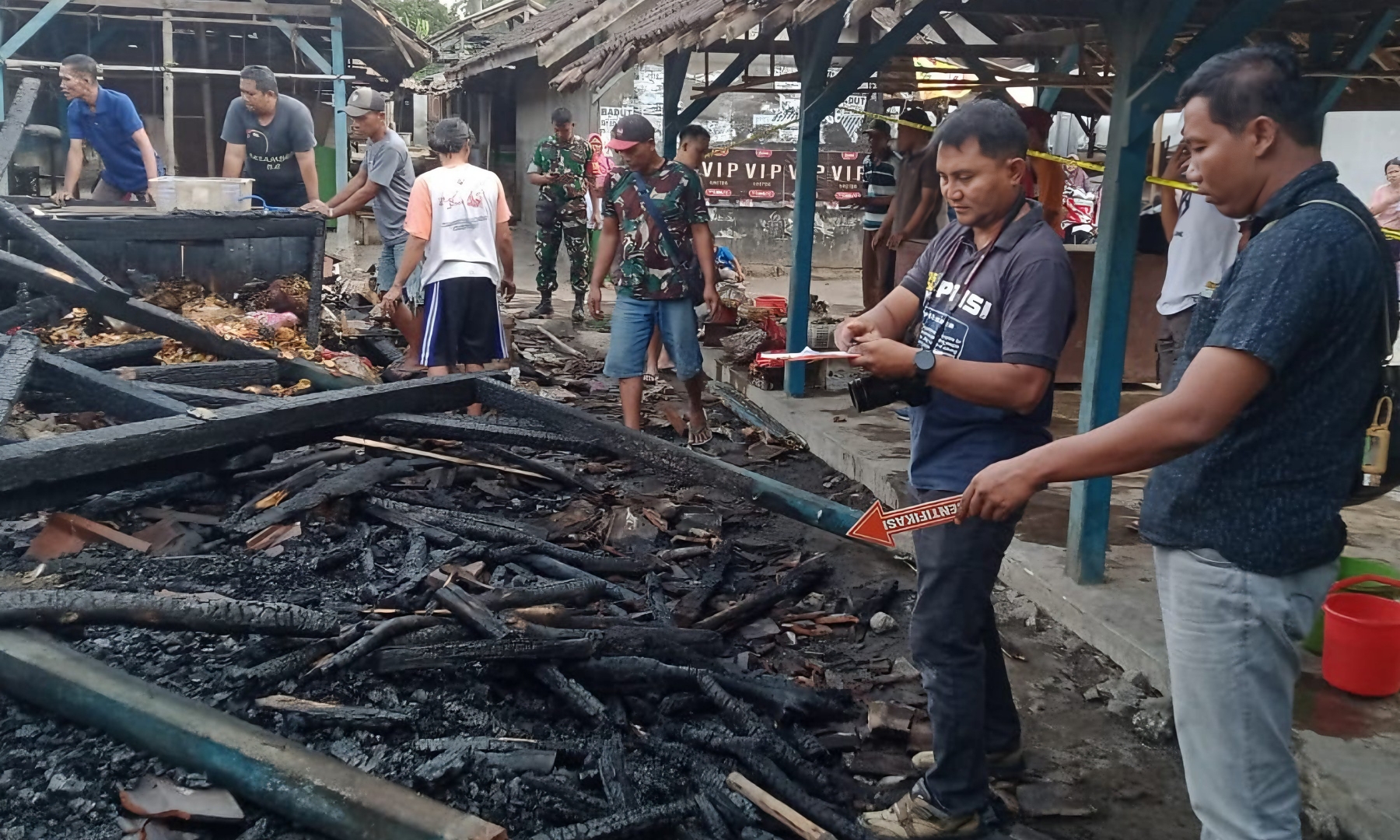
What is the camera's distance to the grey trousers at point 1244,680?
2197 millimetres

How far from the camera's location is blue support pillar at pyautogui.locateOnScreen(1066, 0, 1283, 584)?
4.31 m

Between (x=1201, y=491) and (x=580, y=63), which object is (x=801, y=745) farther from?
(x=580, y=63)

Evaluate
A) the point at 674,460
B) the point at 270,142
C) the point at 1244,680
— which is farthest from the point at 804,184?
the point at 1244,680

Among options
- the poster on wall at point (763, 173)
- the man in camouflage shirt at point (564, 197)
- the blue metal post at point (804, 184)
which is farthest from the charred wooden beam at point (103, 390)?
the poster on wall at point (763, 173)

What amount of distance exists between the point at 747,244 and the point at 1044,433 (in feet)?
54.7

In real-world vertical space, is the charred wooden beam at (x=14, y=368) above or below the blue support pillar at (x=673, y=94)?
below

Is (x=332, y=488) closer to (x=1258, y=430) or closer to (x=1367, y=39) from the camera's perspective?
(x=1258, y=430)

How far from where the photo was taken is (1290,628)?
220 centimetres

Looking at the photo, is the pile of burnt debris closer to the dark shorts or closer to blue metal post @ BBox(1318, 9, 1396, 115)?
the dark shorts

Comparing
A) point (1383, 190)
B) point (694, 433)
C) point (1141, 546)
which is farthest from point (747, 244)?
point (1141, 546)

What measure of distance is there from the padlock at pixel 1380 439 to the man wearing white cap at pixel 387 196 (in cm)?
715

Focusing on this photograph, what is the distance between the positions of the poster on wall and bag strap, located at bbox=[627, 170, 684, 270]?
38.9 feet

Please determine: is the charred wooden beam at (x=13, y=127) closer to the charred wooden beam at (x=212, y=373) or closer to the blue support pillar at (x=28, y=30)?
the charred wooden beam at (x=212, y=373)

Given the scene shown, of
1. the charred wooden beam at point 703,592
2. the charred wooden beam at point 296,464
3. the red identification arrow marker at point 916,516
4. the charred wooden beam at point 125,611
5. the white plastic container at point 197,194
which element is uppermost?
the white plastic container at point 197,194
